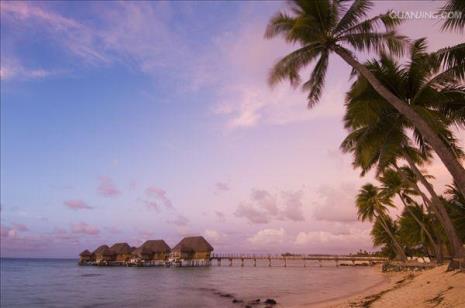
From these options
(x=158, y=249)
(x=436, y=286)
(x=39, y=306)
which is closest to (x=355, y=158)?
(x=436, y=286)

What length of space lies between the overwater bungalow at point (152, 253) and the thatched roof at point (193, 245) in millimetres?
2698

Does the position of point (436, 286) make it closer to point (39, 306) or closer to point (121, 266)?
point (39, 306)

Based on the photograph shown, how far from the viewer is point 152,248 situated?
7256 cm

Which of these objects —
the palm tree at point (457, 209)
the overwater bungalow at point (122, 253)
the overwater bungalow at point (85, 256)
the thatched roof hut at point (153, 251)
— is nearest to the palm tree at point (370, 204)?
the palm tree at point (457, 209)

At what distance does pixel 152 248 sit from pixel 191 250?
8.49m

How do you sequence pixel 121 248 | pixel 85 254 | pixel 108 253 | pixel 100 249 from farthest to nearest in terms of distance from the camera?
pixel 85 254 → pixel 100 249 → pixel 121 248 → pixel 108 253

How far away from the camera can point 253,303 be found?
790 inches

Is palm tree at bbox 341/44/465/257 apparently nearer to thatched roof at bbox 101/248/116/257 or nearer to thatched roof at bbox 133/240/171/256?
thatched roof at bbox 133/240/171/256

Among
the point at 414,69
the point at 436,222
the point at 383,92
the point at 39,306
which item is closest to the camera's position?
the point at 383,92

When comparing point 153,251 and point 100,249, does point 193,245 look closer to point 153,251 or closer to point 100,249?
point 153,251

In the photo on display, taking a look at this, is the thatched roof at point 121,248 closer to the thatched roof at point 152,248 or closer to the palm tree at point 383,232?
the thatched roof at point 152,248

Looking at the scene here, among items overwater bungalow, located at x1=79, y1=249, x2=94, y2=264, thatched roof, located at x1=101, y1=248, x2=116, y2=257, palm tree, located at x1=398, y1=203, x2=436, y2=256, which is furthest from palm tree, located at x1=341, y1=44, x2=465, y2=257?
overwater bungalow, located at x1=79, y1=249, x2=94, y2=264

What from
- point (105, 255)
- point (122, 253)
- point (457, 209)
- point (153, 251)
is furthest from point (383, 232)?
point (105, 255)

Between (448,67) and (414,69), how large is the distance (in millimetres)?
3190
